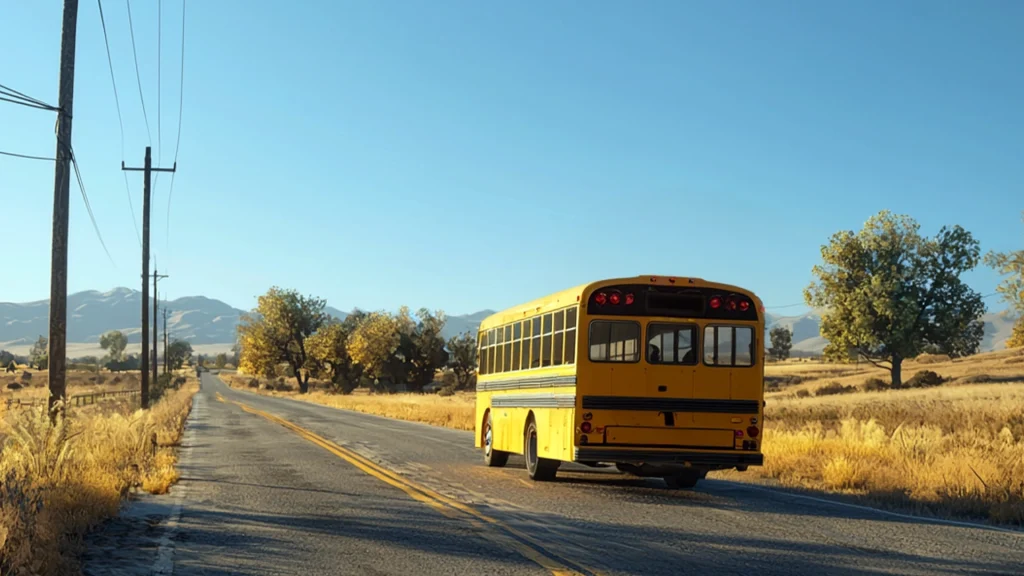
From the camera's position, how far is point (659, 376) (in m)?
15.0

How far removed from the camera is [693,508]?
44.1 feet

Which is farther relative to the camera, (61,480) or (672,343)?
(672,343)

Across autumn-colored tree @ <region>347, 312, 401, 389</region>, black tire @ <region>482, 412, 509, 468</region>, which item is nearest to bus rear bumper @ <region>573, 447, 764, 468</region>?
black tire @ <region>482, 412, 509, 468</region>

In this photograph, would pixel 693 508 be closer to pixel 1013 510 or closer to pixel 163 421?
pixel 1013 510

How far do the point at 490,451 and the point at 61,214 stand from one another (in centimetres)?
882

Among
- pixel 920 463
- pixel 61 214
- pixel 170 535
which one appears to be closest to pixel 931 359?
pixel 920 463

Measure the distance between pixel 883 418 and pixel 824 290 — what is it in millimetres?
40132

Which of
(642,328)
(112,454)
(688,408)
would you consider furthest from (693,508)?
(112,454)

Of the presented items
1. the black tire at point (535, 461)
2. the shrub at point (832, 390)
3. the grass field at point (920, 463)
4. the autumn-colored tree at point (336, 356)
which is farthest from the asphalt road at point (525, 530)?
the autumn-colored tree at point (336, 356)

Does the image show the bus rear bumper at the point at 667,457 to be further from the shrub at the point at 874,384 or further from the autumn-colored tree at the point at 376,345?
the autumn-colored tree at the point at 376,345

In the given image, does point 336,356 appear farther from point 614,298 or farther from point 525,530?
point 525,530

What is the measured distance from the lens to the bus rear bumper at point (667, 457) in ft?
48.1

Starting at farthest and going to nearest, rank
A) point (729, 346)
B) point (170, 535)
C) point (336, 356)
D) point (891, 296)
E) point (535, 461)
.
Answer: point (336, 356) < point (891, 296) < point (535, 461) < point (729, 346) < point (170, 535)

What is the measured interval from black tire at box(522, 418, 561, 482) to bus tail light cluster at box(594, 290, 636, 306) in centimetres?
299
